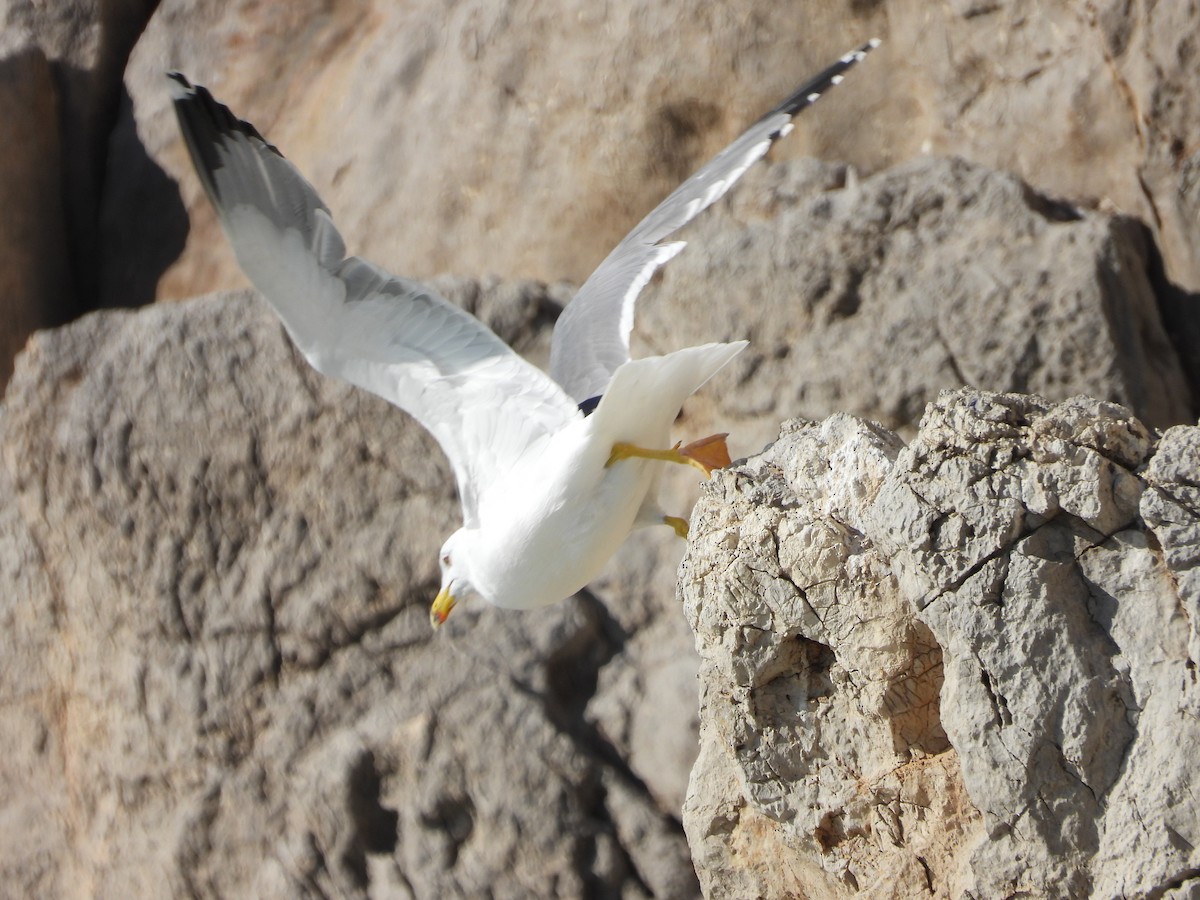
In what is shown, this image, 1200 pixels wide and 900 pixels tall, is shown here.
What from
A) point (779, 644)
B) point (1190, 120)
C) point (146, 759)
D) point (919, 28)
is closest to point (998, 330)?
point (1190, 120)

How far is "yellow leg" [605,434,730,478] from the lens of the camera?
327 cm

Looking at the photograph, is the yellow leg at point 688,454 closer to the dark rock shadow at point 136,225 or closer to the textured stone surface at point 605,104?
the textured stone surface at point 605,104

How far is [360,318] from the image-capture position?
10.4 ft

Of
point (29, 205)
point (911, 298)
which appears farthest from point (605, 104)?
point (29, 205)

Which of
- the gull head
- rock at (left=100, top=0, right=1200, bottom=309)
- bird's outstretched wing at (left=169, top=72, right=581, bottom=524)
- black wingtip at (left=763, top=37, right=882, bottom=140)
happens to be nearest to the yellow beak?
the gull head

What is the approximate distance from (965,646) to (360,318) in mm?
Answer: 1631

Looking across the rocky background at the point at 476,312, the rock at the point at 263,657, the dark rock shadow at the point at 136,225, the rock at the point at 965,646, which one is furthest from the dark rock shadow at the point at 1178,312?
the dark rock shadow at the point at 136,225

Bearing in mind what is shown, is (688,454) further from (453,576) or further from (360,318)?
(360,318)

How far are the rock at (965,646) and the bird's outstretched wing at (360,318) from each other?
0.88m

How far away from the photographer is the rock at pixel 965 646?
1.88m

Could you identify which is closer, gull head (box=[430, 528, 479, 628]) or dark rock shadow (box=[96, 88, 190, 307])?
gull head (box=[430, 528, 479, 628])

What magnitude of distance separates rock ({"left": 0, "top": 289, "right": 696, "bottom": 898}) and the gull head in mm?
1290

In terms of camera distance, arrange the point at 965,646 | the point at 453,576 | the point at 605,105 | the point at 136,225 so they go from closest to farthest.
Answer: the point at 965,646 → the point at 453,576 → the point at 605,105 → the point at 136,225

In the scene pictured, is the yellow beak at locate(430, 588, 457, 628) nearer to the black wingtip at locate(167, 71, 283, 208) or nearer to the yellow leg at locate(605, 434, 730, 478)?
the yellow leg at locate(605, 434, 730, 478)
